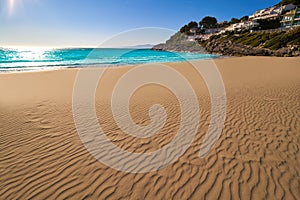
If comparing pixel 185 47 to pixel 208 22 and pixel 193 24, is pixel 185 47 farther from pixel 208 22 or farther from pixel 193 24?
pixel 193 24

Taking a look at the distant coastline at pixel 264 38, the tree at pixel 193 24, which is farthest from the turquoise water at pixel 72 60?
the tree at pixel 193 24

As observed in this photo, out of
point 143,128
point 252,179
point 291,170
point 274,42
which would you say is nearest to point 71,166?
point 143,128

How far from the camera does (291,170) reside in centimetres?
359

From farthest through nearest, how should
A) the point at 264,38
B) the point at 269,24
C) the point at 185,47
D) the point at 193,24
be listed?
the point at 193,24
the point at 185,47
the point at 269,24
the point at 264,38

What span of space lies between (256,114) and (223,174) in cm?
426

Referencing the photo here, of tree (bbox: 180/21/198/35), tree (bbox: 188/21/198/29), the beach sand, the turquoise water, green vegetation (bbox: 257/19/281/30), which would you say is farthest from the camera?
tree (bbox: 188/21/198/29)

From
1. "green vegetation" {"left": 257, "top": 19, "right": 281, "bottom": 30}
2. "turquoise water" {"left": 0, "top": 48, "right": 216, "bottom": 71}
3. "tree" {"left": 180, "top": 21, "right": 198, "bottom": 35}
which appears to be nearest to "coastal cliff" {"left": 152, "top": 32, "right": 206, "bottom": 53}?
"tree" {"left": 180, "top": 21, "right": 198, "bottom": 35}

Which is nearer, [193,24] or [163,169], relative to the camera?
[163,169]

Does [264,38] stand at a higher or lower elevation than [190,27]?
lower

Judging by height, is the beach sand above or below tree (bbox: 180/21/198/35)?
below

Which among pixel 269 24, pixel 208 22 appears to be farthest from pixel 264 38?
pixel 208 22

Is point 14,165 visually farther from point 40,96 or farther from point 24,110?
point 40,96

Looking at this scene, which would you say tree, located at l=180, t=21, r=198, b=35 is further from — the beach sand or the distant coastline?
the beach sand

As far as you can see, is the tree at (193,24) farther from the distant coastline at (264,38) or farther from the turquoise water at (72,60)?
the turquoise water at (72,60)
